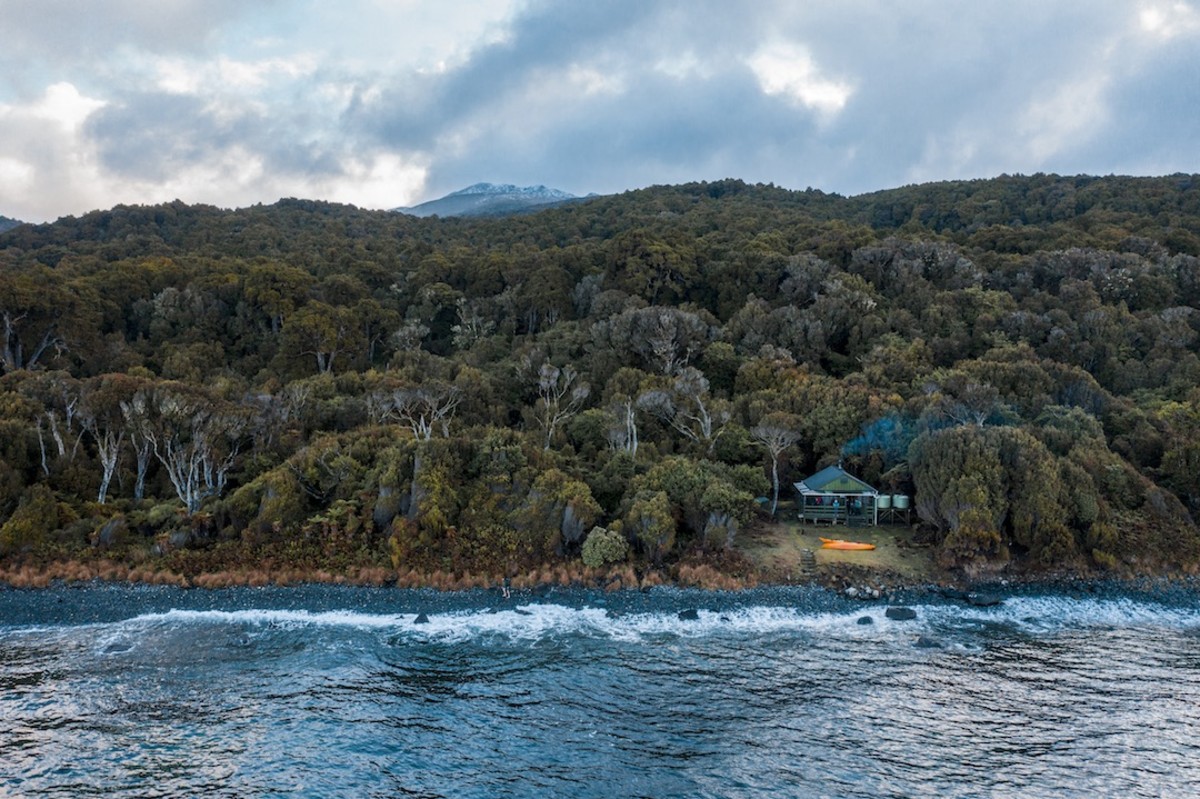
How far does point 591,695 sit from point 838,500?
63.3ft

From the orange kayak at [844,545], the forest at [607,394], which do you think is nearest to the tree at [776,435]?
the forest at [607,394]

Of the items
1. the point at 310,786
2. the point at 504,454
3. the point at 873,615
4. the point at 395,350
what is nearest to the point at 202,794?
the point at 310,786

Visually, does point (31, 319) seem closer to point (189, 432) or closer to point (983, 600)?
point (189, 432)

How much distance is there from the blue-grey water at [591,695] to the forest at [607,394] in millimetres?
3396

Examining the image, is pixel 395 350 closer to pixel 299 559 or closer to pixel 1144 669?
pixel 299 559

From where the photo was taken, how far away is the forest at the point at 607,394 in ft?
97.4

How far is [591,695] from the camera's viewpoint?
64.7ft

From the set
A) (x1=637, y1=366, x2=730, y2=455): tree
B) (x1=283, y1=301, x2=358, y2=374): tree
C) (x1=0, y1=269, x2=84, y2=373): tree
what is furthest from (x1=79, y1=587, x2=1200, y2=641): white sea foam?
(x1=0, y1=269, x2=84, y2=373): tree

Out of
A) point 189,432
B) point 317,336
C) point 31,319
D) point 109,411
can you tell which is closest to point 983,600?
point 189,432

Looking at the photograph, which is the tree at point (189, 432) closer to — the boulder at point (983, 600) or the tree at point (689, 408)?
the tree at point (689, 408)

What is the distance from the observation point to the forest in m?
29.7

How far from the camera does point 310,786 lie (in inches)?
623

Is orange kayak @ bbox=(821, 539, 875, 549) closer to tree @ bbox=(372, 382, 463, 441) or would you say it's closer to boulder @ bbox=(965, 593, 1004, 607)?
boulder @ bbox=(965, 593, 1004, 607)

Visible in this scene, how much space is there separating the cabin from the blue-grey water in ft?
24.9
